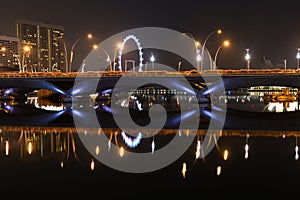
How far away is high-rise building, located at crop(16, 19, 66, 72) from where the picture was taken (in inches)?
6885

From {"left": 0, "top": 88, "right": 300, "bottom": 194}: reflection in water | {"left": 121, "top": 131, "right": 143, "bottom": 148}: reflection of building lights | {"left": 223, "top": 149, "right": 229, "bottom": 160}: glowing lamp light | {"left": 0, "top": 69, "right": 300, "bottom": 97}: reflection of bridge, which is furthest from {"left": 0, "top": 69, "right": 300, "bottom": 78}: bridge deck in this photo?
{"left": 223, "top": 149, "right": 229, "bottom": 160}: glowing lamp light

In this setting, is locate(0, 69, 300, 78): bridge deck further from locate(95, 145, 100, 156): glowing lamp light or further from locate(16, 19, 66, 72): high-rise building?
locate(16, 19, 66, 72): high-rise building

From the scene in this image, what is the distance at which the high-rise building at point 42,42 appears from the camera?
574 feet

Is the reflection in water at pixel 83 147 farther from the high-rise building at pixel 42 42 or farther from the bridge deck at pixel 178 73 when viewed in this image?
the high-rise building at pixel 42 42

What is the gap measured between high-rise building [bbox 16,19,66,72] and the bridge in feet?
374

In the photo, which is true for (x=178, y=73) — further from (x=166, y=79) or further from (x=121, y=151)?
(x=121, y=151)

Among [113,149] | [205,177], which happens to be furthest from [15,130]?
[205,177]

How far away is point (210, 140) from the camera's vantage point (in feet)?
63.8

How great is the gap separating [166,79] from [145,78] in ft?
10.4

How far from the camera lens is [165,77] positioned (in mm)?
56344

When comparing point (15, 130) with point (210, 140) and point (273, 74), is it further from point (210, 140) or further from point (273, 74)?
point (273, 74)

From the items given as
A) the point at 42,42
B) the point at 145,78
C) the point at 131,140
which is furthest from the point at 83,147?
the point at 42,42

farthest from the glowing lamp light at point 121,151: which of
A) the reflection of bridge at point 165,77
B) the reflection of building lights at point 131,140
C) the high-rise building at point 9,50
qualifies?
the high-rise building at point 9,50

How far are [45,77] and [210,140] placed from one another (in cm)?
4701
